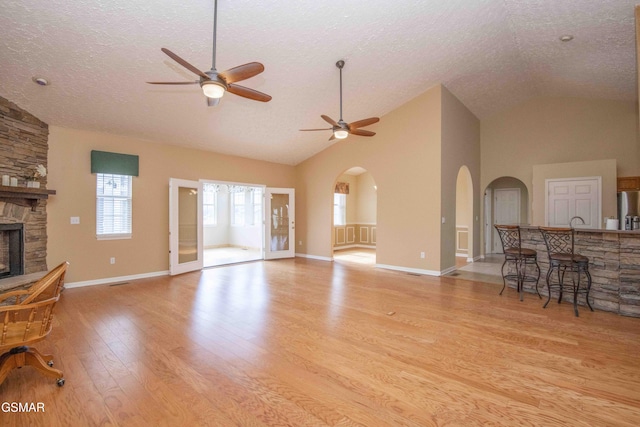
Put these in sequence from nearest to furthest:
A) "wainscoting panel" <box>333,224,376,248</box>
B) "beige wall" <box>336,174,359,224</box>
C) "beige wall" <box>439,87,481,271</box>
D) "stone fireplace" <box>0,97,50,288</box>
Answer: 1. "stone fireplace" <box>0,97,50,288</box>
2. "beige wall" <box>439,87,481,271</box>
3. "wainscoting panel" <box>333,224,376,248</box>
4. "beige wall" <box>336,174,359,224</box>

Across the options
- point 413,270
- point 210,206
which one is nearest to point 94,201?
point 210,206

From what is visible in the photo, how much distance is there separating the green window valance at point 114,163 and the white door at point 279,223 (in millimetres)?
3271

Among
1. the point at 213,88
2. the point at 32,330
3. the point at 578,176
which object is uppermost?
the point at 213,88

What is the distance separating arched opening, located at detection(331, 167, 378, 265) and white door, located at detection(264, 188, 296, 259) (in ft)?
8.31

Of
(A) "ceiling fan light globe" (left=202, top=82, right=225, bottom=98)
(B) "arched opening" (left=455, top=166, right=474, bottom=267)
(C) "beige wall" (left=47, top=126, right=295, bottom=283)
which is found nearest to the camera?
(A) "ceiling fan light globe" (left=202, top=82, right=225, bottom=98)

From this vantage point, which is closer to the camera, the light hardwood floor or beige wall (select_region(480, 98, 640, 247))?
the light hardwood floor

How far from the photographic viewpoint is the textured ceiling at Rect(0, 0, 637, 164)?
329cm

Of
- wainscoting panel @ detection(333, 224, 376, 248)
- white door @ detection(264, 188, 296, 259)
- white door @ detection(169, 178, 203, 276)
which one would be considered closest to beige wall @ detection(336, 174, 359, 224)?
wainscoting panel @ detection(333, 224, 376, 248)

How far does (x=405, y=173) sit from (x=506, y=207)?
4595mm

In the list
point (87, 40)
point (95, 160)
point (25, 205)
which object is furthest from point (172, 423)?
point (95, 160)

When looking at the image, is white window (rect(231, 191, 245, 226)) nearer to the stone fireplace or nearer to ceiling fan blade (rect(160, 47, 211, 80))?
the stone fireplace

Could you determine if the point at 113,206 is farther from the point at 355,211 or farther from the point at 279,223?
the point at 355,211

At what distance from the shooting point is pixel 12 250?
4441 millimetres

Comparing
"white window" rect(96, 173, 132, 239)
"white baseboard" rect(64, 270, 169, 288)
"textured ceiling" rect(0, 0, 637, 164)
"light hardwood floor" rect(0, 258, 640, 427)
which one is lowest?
"light hardwood floor" rect(0, 258, 640, 427)
